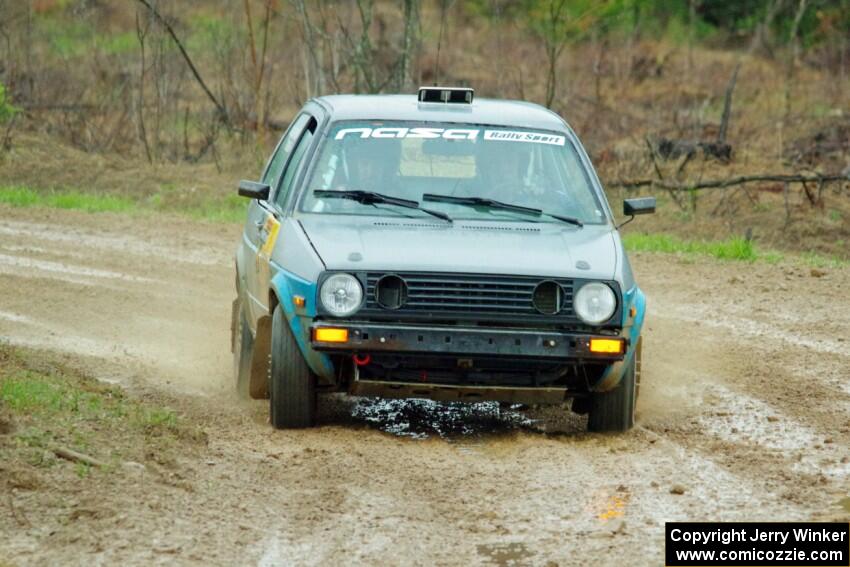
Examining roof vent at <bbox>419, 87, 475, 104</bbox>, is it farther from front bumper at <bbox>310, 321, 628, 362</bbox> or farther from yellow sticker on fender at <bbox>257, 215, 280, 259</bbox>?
front bumper at <bbox>310, 321, 628, 362</bbox>

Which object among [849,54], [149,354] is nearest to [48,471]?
[149,354]

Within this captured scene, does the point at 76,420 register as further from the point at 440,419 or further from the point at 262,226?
the point at 440,419

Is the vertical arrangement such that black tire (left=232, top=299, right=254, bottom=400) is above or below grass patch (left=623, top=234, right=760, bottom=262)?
below

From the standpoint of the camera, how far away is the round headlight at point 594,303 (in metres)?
6.87

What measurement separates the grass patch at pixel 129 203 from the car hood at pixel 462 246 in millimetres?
8836

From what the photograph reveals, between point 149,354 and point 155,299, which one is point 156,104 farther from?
point 149,354

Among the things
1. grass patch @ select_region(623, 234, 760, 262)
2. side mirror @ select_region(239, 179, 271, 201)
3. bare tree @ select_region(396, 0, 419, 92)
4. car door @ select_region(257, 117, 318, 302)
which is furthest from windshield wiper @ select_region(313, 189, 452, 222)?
bare tree @ select_region(396, 0, 419, 92)

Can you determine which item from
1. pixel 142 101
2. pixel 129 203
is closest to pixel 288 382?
pixel 129 203

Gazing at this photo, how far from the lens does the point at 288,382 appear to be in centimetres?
705

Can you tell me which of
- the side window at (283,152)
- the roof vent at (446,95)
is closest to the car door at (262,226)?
the side window at (283,152)

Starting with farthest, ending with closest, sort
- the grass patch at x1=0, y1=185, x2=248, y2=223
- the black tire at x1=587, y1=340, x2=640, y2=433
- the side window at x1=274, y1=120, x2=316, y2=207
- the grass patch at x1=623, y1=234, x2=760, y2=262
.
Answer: the grass patch at x1=0, y1=185, x2=248, y2=223, the grass patch at x1=623, y1=234, x2=760, y2=262, the side window at x1=274, y1=120, x2=316, y2=207, the black tire at x1=587, y1=340, x2=640, y2=433

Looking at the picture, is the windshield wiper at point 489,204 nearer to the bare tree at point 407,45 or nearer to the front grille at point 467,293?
the front grille at point 467,293

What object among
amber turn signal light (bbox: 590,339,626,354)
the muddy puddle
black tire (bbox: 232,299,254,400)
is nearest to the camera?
amber turn signal light (bbox: 590,339,626,354)

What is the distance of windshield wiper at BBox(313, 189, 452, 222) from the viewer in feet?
25.0
